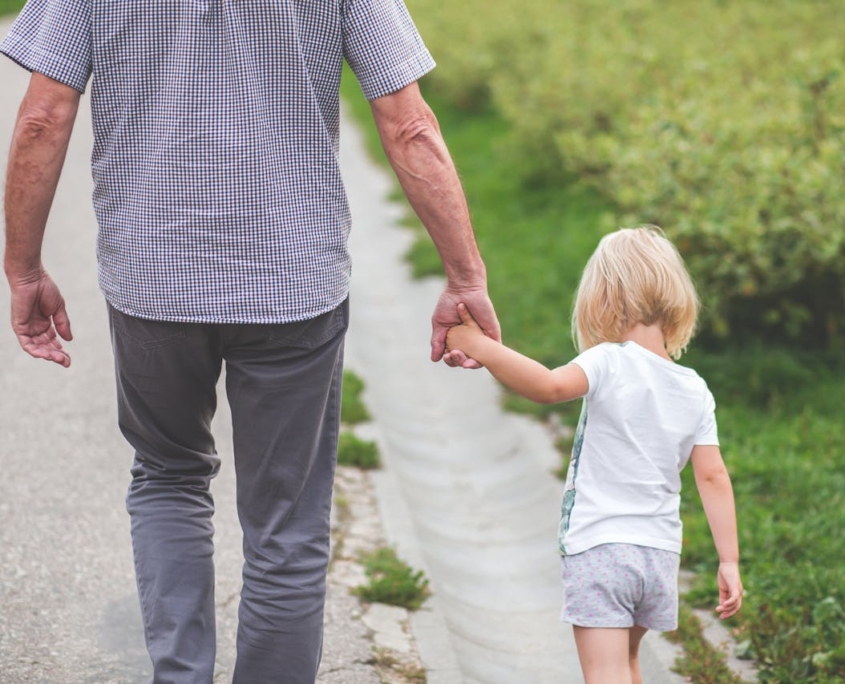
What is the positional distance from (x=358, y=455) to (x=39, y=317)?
2.33 metres

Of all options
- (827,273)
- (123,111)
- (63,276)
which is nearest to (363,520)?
(123,111)

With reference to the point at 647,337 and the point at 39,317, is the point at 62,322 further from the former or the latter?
the point at 647,337

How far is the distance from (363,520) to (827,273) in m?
2.85

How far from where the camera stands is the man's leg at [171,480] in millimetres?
2406

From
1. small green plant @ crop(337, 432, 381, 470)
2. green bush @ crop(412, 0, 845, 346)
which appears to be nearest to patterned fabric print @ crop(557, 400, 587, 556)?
small green plant @ crop(337, 432, 381, 470)

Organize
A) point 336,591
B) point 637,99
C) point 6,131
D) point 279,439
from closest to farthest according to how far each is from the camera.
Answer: point 279,439 < point 336,591 < point 637,99 < point 6,131

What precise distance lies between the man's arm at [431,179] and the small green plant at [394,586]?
56.4 inches

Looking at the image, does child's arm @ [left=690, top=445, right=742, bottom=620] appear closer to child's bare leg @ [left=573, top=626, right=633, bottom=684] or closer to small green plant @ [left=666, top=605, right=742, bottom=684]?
child's bare leg @ [left=573, top=626, right=633, bottom=684]

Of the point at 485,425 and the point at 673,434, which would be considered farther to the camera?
the point at 485,425

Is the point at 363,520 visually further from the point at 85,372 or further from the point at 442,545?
the point at 85,372

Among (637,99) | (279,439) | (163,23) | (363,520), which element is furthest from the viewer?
(637,99)

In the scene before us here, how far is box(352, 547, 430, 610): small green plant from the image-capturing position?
360 cm

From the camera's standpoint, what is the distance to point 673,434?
2541mm

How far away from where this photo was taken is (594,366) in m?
2.50
